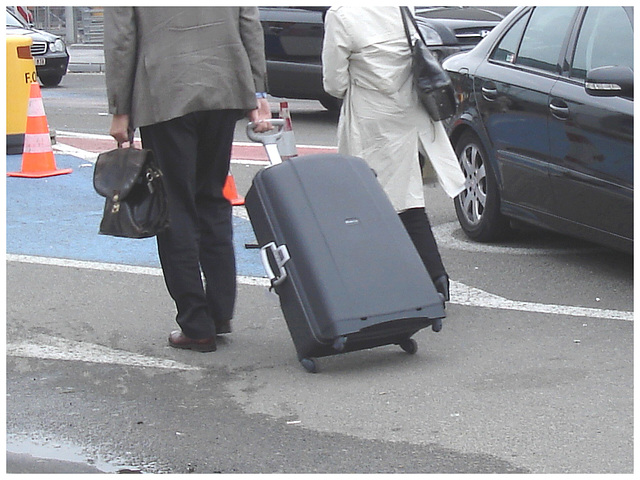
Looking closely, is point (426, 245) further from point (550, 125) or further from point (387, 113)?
point (550, 125)

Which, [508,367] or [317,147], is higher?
[508,367]

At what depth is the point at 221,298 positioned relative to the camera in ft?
16.0

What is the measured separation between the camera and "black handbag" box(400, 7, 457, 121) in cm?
514

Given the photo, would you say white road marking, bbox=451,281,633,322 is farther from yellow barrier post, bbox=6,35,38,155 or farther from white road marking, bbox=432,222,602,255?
yellow barrier post, bbox=6,35,38,155

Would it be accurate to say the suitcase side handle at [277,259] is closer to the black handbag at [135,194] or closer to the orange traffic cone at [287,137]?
the black handbag at [135,194]

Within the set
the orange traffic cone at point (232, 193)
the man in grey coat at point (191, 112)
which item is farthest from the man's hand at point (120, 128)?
the orange traffic cone at point (232, 193)

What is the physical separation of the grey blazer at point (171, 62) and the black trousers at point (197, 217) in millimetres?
85

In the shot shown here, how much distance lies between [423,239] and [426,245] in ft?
0.11

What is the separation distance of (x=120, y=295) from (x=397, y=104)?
1664mm

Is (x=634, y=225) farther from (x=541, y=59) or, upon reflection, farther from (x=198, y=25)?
(x=198, y=25)

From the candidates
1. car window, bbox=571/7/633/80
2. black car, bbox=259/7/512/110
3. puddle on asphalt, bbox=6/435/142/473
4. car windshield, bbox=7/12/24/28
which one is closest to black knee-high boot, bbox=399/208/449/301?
car window, bbox=571/7/633/80

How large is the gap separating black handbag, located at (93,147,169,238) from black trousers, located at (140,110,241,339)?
10cm

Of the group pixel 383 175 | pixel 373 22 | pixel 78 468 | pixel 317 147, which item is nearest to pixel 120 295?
pixel 383 175

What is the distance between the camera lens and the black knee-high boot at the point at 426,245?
5.37 meters
